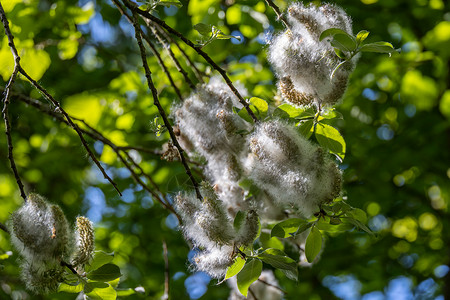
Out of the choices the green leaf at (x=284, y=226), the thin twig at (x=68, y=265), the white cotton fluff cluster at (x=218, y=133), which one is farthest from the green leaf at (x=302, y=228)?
the thin twig at (x=68, y=265)

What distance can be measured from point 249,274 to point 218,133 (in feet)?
1.19

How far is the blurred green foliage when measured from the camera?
2.21 m

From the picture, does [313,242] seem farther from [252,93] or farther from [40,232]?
[252,93]

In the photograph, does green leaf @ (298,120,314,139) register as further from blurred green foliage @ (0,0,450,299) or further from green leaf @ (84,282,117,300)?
blurred green foliage @ (0,0,450,299)

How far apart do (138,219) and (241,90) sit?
145 cm

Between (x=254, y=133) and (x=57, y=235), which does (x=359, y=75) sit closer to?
(x=254, y=133)

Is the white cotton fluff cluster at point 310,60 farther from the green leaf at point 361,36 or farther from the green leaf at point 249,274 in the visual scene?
the green leaf at point 249,274

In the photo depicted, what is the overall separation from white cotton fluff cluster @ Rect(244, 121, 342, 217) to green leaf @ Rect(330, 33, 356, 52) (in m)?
0.20

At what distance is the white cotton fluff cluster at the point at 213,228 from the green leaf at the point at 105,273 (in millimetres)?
188

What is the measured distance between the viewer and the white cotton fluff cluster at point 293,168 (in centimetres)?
99

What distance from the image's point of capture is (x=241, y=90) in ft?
4.71

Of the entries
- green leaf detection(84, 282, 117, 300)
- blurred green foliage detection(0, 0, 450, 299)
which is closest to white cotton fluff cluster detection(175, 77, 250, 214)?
green leaf detection(84, 282, 117, 300)

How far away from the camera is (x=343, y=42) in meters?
0.95

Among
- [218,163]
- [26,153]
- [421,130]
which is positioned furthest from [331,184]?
A: [26,153]
